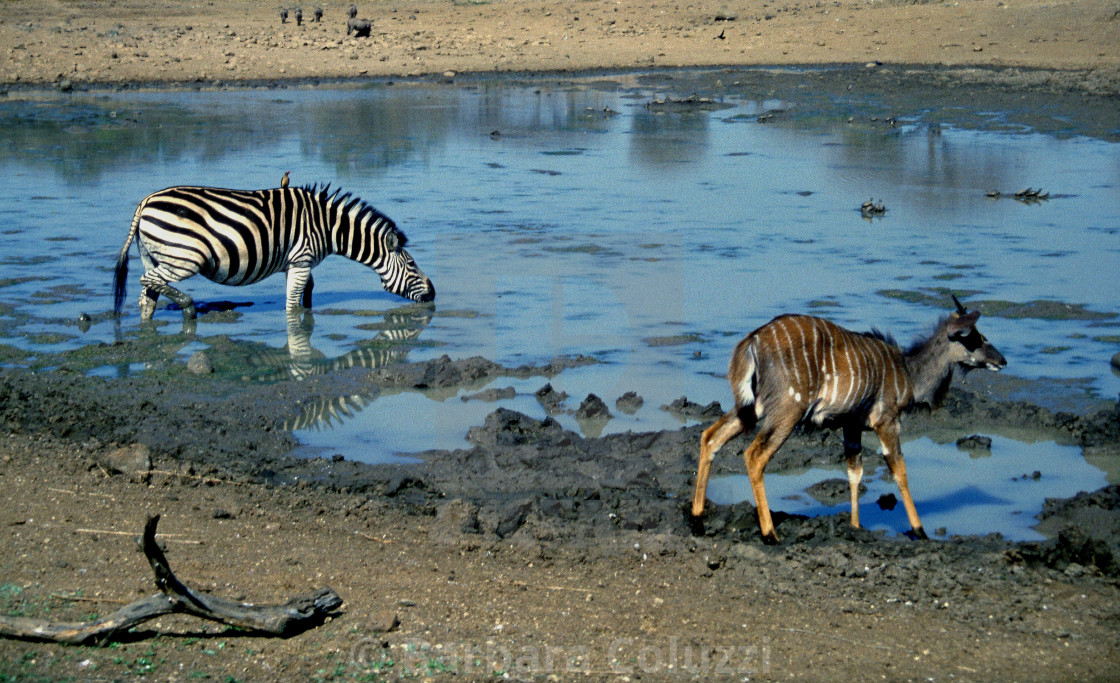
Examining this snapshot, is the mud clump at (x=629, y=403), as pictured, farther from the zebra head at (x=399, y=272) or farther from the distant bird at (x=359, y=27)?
the distant bird at (x=359, y=27)

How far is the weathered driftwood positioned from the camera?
4500 mm

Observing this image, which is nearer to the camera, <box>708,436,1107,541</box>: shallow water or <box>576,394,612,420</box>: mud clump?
<box>708,436,1107,541</box>: shallow water

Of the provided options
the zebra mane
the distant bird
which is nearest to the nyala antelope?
the zebra mane

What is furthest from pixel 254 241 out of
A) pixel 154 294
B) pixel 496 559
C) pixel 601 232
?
pixel 496 559

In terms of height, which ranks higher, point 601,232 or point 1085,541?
point 601,232

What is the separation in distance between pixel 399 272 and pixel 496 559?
6130 mm

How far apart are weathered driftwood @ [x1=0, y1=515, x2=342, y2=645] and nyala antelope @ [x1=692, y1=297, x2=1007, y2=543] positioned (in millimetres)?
2426

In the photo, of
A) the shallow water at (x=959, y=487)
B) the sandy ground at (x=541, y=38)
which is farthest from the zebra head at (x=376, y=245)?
the sandy ground at (x=541, y=38)

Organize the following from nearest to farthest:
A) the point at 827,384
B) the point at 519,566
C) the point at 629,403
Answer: the point at 519,566, the point at 827,384, the point at 629,403

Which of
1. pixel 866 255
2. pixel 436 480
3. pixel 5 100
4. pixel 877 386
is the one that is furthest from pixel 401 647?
pixel 5 100

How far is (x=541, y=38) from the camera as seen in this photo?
34938 millimetres

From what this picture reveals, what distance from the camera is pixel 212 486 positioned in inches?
272

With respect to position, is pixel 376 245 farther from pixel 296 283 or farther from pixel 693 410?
pixel 693 410

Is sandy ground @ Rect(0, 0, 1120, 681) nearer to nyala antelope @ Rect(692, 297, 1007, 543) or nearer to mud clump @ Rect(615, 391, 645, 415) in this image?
nyala antelope @ Rect(692, 297, 1007, 543)
